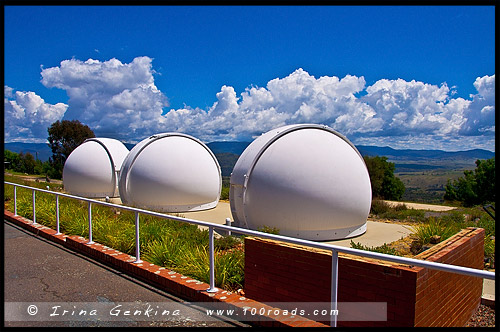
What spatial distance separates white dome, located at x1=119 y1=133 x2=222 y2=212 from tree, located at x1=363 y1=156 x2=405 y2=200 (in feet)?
55.3

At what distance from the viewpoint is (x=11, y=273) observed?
5.91 metres

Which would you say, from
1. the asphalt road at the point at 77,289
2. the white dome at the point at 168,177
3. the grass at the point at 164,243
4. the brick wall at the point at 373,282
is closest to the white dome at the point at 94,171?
the white dome at the point at 168,177

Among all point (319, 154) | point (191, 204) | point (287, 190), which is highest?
point (319, 154)

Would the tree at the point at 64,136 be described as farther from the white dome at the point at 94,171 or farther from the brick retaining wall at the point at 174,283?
the brick retaining wall at the point at 174,283

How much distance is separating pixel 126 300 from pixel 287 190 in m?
5.80

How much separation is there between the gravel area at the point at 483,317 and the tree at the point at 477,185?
1052 inches

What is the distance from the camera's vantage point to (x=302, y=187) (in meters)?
9.87

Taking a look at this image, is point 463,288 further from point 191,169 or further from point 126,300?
point 191,169

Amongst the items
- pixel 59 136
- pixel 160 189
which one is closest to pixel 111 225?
pixel 160 189

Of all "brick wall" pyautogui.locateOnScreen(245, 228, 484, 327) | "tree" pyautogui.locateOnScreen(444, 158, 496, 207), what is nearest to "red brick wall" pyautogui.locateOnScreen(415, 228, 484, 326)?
"brick wall" pyautogui.locateOnScreen(245, 228, 484, 327)

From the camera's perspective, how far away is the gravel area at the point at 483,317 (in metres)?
5.39

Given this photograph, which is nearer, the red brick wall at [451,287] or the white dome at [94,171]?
the red brick wall at [451,287]

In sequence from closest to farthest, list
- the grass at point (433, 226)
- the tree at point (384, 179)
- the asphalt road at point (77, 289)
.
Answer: the asphalt road at point (77, 289) → the grass at point (433, 226) → the tree at point (384, 179)

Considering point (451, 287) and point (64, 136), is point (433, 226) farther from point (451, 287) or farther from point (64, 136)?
point (64, 136)
